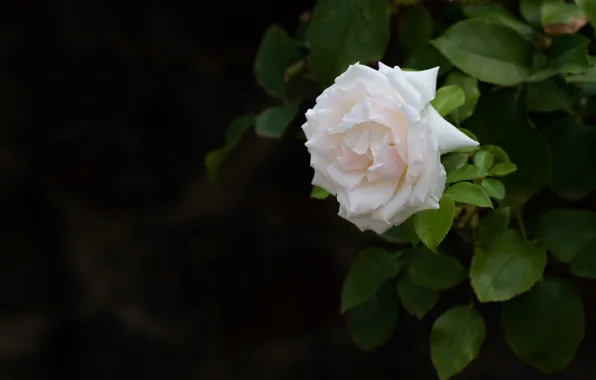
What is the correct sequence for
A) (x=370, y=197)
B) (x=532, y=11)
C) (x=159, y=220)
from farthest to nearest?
1. (x=159, y=220)
2. (x=532, y=11)
3. (x=370, y=197)

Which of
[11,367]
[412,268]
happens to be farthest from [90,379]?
[412,268]

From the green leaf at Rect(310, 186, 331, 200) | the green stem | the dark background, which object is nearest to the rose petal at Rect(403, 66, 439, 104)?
the green leaf at Rect(310, 186, 331, 200)

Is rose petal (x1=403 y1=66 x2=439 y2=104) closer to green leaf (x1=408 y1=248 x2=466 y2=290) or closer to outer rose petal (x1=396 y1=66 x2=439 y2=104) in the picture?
outer rose petal (x1=396 y1=66 x2=439 y2=104)

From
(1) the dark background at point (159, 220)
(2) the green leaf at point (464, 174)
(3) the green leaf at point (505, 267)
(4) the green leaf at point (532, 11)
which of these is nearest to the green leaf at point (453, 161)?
Answer: (2) the green leaf at point (464, 174)

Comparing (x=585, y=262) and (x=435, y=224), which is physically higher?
(x=435, y=224)

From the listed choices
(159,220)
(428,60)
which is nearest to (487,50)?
(428,60)

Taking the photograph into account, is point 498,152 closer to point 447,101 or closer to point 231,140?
point 447,101
